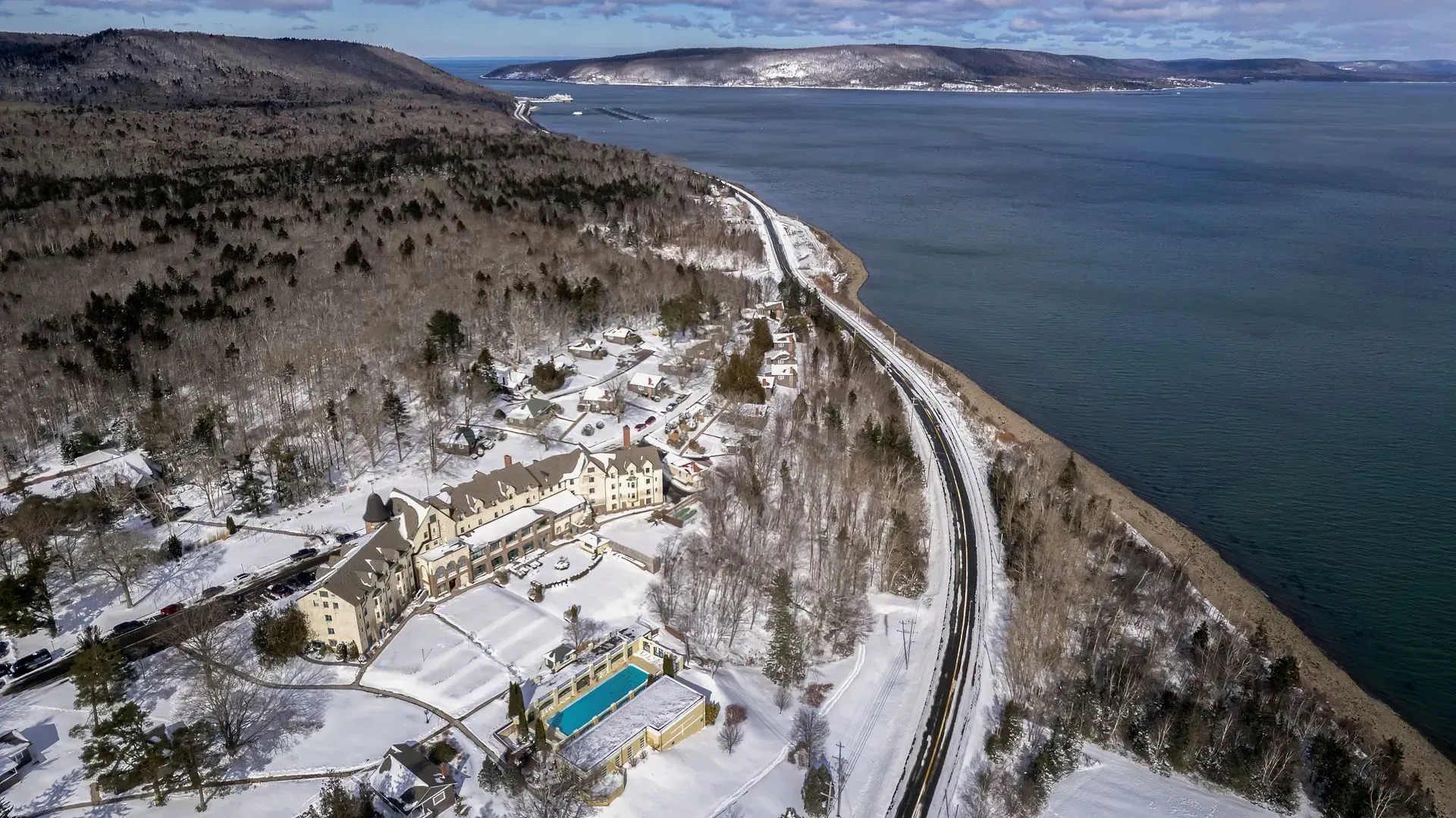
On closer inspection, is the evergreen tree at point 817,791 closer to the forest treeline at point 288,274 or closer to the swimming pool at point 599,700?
the swimming pool at point 599,700

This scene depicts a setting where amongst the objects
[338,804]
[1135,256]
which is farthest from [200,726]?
[1135,256]

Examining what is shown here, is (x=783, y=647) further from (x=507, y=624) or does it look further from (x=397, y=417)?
(x=397, y=417)

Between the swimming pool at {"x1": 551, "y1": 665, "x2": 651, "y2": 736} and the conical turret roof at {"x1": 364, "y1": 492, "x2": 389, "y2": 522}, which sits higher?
the conical turret roof at {"x1": 364, "y1": 492, "x2": 389, "y2": 522}

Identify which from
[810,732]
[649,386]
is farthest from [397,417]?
[810,732]

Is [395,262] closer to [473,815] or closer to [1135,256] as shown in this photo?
[473,815]

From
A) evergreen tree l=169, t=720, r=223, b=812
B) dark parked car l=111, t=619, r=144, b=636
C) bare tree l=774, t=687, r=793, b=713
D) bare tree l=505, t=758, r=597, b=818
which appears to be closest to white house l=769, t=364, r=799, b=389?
bare tree l=774, t=687, r=793, b=713

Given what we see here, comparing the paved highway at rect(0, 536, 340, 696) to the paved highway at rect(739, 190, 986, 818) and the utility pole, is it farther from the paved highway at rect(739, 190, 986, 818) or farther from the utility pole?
the paved highway at rect(739, 190, 986, 818)

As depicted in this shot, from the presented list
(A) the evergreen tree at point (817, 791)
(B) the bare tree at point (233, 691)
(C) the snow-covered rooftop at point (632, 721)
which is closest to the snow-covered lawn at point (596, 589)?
(C) the snow-covered rooftop at point (632, 721)
